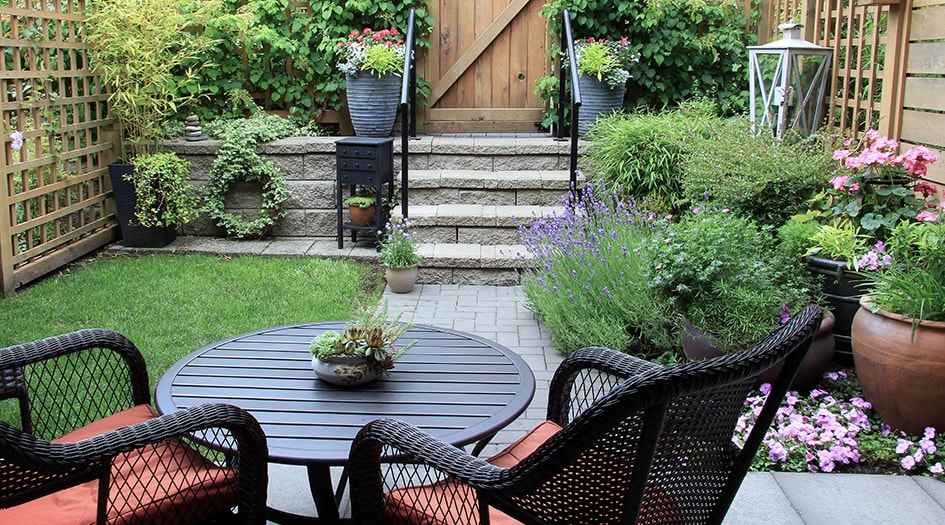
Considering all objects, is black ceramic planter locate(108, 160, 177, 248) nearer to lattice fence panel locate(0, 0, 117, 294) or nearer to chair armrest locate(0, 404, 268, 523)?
lattice fence panel locate(0, 0, 117, 294)

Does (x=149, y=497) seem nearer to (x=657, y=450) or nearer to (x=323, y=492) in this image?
(x=323, y=492)

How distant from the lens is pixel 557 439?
1.69m

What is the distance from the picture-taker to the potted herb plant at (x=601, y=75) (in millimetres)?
6907

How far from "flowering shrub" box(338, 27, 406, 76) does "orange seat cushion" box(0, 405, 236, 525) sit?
507 centimetres

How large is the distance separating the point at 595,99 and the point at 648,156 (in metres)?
1.39

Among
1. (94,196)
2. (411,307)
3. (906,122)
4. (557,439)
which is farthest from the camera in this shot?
(94,196)

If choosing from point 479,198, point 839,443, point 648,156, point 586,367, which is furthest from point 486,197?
point 586,367

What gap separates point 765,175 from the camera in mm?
4434

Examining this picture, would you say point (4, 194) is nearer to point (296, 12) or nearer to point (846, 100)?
point (296, 12)

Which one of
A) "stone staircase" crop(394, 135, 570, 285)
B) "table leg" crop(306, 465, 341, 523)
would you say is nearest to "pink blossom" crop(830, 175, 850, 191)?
"stone staircase" crop(394, 135, 570, 285)

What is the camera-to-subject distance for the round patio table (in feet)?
7.36

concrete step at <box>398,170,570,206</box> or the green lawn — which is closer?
the green lawn

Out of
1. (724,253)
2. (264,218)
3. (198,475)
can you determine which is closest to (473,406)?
(198,475)

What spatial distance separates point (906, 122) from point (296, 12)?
15.9ft
